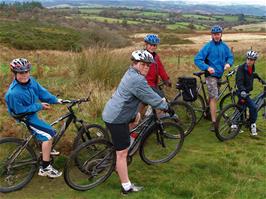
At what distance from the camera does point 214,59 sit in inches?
287

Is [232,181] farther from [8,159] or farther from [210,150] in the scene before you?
[8,159]

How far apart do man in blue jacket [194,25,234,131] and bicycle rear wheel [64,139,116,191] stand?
2.85 m

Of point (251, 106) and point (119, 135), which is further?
point (251, 106)

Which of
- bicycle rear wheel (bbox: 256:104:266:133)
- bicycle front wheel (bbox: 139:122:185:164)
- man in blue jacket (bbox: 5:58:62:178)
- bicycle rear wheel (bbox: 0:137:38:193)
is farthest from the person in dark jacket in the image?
bicycle rear wheel (bbox: 0:137:38:193)

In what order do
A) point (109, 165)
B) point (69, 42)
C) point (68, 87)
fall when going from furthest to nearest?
1. point (69, 42)
2. point (68, 87)
3. point (109, 165)

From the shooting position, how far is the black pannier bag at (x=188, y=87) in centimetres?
723

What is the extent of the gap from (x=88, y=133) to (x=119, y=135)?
3.59 ft

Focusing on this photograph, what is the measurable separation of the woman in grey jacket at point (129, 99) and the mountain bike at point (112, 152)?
323 millimetres

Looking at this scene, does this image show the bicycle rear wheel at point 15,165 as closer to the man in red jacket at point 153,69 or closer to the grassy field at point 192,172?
the grassy field at point 192,172

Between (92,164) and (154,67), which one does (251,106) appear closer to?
(154,67)

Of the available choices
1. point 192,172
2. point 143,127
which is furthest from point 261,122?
point 143,127

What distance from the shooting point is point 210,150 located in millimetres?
6785

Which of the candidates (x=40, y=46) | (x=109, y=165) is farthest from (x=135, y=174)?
(x=40, y=46)

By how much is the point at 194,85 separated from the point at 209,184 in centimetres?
242
